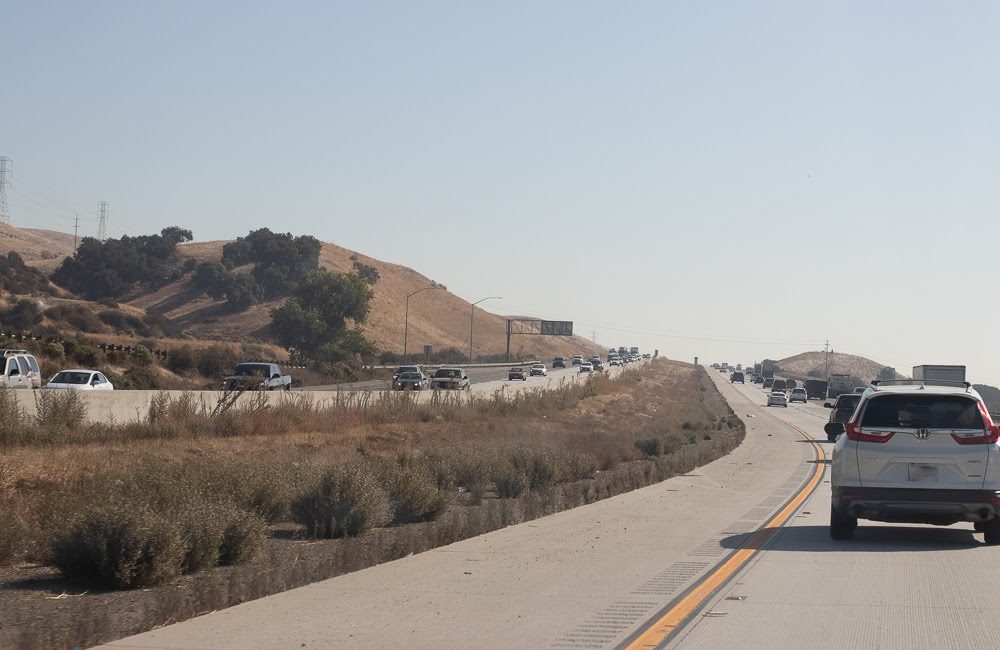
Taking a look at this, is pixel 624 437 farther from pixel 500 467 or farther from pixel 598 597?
pixel 598 597

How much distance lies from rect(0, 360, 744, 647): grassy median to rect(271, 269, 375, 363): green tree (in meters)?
75.4

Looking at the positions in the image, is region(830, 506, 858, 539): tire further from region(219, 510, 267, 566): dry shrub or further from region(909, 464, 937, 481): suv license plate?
region(219, 510, 267, 566): dry shrub

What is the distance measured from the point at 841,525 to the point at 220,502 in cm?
818

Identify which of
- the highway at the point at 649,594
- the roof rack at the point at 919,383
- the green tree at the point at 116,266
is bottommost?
the highway at the point at 649,594

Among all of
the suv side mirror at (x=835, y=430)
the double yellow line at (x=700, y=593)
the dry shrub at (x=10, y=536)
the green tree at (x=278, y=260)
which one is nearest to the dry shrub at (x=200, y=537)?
the dry shrub at (x=10, y=536)

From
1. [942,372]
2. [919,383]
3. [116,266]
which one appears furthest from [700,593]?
[116,266]

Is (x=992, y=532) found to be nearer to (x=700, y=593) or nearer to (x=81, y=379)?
(x=700, y=593)

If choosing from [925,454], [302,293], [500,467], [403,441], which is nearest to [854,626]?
[925,454]

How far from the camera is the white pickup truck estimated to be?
44219 mm

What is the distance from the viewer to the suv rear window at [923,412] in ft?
50.0

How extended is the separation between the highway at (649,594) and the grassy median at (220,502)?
0.62 m

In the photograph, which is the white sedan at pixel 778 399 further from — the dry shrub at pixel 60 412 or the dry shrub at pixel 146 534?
the dry shrub at pixel 146 534

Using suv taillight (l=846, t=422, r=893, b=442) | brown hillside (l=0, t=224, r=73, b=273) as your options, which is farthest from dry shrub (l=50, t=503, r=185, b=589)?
brown hillside (l=0, t=224, r=73, b=273)

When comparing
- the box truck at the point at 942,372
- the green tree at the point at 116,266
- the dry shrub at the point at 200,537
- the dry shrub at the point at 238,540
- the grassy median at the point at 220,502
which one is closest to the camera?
the grassy median at the point at 220,502
